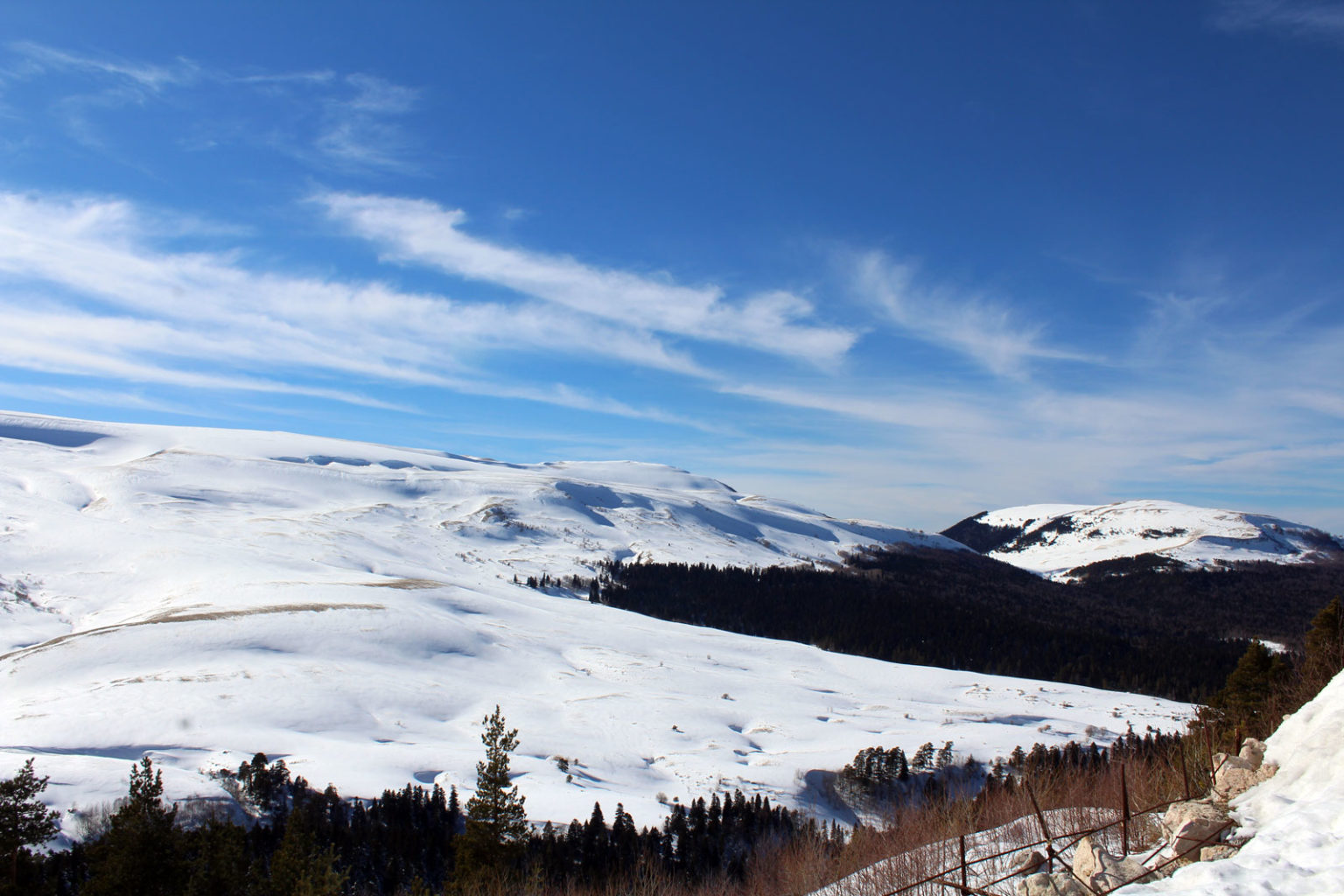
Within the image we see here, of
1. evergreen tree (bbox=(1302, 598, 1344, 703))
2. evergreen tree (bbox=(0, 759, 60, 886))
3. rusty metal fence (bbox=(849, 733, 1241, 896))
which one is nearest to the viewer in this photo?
rusty metal fence (bbox=(849, 733, 1241, 896))

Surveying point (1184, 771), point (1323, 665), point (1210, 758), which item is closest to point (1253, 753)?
point (1210, 758)

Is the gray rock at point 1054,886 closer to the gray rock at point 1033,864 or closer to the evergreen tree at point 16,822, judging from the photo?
the gray rock at point 1033,864

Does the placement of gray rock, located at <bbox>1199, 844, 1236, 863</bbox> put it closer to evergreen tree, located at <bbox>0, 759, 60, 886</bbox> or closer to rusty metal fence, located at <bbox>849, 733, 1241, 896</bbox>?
rusty metal fence, located at <bbox>849, 733, 1241, 896</bbox>

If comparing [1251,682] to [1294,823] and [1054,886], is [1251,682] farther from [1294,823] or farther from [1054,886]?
[1054,886]

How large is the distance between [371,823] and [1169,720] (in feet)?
315

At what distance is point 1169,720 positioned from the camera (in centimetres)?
9144

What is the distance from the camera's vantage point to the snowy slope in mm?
6480

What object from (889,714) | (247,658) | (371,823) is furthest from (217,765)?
(889,714)

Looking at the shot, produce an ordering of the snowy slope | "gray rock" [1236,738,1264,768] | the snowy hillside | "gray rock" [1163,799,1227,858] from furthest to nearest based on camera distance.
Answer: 1. the snowy hillside
2. "gray rock" [1236,738,1264,768]
3. "gray rock" [1163,799,1227,858]
4. the snowy slope

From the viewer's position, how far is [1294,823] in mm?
7301

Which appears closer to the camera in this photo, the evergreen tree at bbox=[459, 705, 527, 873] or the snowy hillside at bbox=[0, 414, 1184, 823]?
the evergreen tree at bbox=[459, 705, 527, 873]

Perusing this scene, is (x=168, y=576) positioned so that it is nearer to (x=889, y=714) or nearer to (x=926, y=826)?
(x=889, y=714)

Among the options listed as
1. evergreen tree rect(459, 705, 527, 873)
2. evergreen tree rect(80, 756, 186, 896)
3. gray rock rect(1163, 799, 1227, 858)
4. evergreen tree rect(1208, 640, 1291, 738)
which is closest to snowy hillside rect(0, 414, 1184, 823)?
evergreen tree rect(459, 705, 527, 873)

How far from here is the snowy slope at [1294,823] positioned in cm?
648
